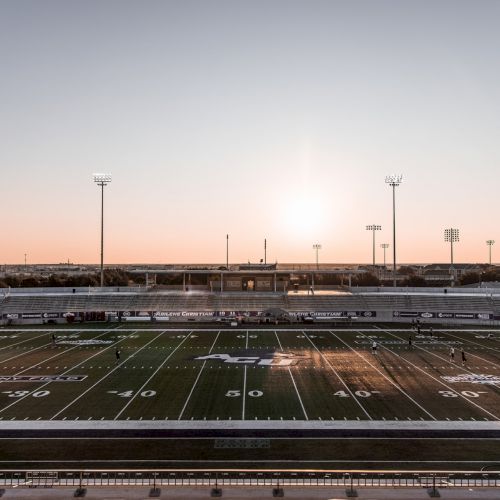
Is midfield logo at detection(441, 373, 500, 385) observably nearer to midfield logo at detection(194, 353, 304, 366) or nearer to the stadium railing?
midfield logo at detection(194, 353, 304, 366)

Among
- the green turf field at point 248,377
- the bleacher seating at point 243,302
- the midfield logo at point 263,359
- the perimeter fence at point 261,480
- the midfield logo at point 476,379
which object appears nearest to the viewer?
the perimeter fence at point 261,480

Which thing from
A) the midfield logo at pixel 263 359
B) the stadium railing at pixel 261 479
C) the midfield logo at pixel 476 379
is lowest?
the midfield logo at pixel 476 379

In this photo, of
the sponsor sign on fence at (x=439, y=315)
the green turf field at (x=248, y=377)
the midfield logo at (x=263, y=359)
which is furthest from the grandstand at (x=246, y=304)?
the midfield logo at (x=263, y=359)

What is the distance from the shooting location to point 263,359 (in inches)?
1344

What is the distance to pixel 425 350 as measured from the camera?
37.8 metres

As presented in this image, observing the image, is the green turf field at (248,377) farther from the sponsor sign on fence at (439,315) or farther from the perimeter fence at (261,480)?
the sponsor sign on fence at (439,315)

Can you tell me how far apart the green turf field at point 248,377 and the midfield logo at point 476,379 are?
6cm

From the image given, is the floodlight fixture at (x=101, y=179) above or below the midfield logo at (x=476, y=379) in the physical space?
above

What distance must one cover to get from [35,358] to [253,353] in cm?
1535

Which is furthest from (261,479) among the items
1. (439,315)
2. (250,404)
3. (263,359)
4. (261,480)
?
(439,315)

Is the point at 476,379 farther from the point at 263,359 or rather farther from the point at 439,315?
the point at 439,315

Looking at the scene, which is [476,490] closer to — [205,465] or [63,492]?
[205,465]

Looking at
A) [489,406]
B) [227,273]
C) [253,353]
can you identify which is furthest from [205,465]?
[227,273]

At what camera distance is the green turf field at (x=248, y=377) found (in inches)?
892
